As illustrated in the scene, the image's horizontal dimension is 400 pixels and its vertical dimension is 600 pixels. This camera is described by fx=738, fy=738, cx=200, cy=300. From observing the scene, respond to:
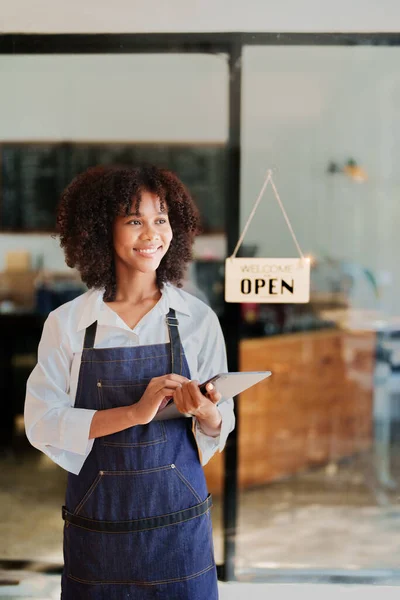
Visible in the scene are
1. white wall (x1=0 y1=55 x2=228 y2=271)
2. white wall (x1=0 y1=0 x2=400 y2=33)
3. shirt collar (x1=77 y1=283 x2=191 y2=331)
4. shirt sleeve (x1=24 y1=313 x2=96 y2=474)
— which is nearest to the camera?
shirt sleeve (x1=24 y1=313 x2=96 y2=474)

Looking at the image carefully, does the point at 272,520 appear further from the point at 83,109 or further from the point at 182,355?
the point at 83,109

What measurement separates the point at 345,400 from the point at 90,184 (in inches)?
65.6

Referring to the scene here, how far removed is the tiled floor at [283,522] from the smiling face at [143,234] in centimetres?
128

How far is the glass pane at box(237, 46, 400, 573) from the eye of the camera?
3334mm

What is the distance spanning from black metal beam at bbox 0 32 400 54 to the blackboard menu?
0.41 metres

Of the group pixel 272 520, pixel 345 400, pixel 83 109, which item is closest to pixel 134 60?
pixel 83 109

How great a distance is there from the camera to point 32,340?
343 centimetres

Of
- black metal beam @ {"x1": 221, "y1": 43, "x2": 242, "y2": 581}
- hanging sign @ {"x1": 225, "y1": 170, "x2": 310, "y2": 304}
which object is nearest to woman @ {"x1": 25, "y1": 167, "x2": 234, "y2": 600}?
hanging sign @ {"x1": 225, "y1": 170, "x2": 310, "y2": 304}

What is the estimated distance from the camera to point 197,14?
3.16 meters

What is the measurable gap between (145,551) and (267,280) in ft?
4.09

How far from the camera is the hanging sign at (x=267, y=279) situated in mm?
3162

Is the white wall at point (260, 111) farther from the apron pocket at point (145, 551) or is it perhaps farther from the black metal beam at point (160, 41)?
the apron pocket at point (145, 551)

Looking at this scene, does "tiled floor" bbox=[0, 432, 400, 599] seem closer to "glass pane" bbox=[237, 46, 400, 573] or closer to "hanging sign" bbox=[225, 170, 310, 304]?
"glass pane" bbox=[237, 46, 400, 573]

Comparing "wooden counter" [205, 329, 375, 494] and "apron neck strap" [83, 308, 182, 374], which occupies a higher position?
"apron neck strap" [83, 308, 182, 374]
